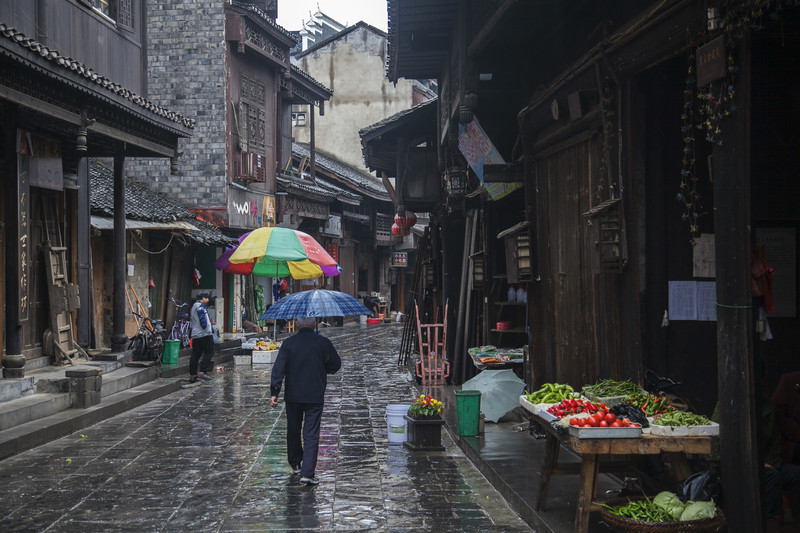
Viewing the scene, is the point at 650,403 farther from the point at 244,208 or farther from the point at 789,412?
the point at 244,208

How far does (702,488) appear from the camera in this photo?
531cm

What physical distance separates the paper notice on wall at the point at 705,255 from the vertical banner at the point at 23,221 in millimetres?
9694

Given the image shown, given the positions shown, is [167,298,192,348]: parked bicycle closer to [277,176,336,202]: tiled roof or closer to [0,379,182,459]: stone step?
[0,379,182,459]: stone step

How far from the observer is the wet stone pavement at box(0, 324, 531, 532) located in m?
7.01

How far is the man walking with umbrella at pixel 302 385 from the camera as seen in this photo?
8461 mm

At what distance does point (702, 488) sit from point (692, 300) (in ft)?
6.52

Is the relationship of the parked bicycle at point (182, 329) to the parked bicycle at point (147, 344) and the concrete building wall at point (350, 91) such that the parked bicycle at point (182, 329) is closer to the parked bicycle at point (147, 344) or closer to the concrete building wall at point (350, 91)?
the parked bicycle at point (147, 344)

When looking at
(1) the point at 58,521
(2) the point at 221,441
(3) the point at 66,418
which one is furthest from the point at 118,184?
(1) the point at 58,521

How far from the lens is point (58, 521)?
6.99 metres

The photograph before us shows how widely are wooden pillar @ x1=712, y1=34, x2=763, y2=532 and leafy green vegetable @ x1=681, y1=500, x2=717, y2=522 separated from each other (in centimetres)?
12

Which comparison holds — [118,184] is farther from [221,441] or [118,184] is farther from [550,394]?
[550,394]

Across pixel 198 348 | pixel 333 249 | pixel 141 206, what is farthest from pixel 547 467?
pixel 333 249

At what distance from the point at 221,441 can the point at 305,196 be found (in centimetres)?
2087

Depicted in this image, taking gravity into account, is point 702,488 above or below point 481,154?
below
